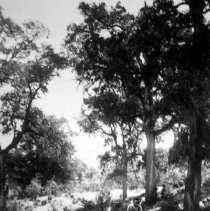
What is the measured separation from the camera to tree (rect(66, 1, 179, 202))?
1192 cm

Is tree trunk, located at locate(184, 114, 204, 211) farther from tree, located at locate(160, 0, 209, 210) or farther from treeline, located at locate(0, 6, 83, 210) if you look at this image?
treeline, located at locate(0, 6, 83, 210)

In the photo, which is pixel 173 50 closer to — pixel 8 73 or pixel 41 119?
pixel 8 73

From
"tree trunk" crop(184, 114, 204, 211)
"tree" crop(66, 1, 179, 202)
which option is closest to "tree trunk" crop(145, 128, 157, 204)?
"tree" crop(66, 1, 179, 202)

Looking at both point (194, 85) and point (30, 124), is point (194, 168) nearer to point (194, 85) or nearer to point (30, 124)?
point (194, 85)

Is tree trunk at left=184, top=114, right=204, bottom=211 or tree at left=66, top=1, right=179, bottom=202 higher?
tree at left=66, top=1, right=179, bottom=202

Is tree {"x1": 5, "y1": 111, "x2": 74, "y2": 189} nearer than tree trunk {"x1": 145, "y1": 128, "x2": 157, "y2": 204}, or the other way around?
tree trunk {"x1": 145, "y1": 128, "x2": 157, "y2": 204}

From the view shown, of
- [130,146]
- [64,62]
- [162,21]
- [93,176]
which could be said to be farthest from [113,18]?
[93,176]

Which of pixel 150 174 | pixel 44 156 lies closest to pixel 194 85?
pixel 150 174

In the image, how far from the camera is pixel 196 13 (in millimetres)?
10859

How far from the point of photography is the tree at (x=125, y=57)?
1192 cm

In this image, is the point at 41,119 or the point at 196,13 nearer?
the point at 196,13

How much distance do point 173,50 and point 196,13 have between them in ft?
5.53

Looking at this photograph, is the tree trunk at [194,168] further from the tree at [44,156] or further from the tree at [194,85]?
the tree at [44,156]

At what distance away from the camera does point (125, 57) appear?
14750mm
